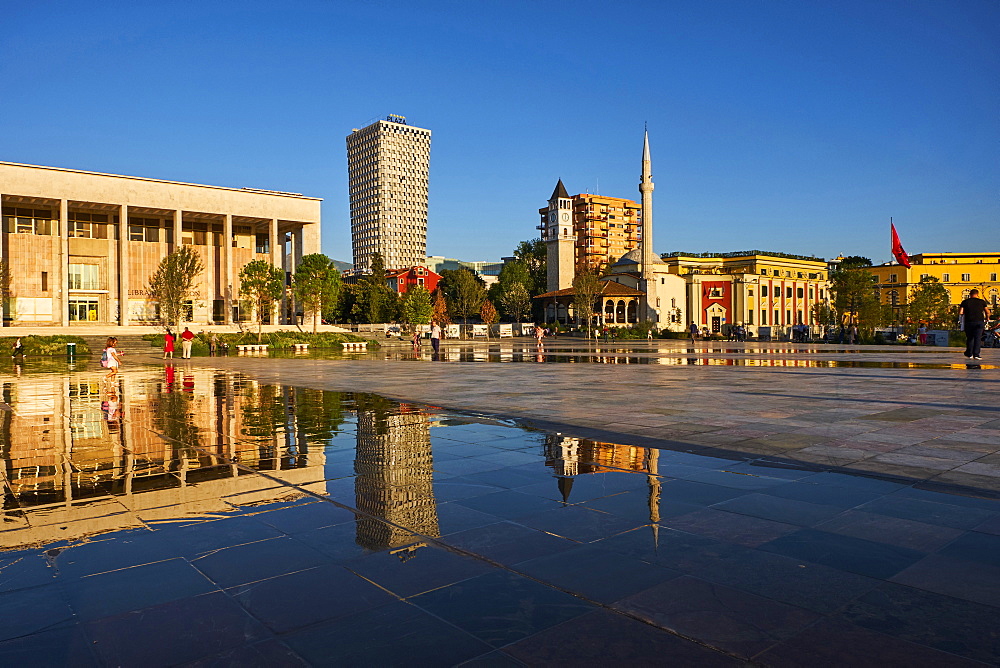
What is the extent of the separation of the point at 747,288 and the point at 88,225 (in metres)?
73.0

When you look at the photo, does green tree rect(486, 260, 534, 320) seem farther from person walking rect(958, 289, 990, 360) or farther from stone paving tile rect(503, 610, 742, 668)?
stone paving tile rect(503, 610, 742, 668)

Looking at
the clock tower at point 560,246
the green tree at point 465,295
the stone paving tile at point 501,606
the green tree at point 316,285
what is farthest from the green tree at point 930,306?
the stone paving tile at point 501,606

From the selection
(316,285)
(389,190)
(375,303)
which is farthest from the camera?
(389,190)

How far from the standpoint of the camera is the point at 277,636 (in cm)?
280

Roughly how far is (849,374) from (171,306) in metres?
49.2

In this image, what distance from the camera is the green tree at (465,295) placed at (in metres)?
89.1

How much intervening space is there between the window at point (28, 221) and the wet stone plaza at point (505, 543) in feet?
191

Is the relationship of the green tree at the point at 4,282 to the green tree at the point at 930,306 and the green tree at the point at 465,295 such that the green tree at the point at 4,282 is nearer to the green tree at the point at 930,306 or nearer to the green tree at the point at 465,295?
the green tree at the point at 465,295

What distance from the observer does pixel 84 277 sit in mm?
57125

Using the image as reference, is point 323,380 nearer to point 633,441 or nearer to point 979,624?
point 633,441

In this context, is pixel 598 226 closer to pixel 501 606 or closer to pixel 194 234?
pixel 194 234

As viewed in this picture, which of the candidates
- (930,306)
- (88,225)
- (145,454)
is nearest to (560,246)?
(930,306)

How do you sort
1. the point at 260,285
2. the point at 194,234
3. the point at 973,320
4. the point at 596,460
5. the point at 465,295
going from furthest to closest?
the point at 465,295 → the point at 194,234 → the point at 260,285 → the point at 973,320 → the point at 596,460

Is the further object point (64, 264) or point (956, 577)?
point (64, 264)
